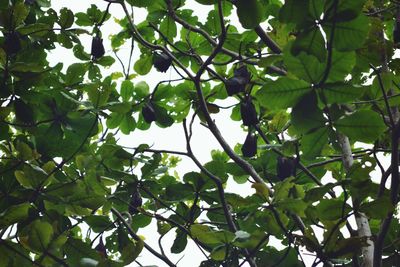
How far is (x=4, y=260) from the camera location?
2.35 m

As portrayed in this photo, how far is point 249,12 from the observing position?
6.25 ft

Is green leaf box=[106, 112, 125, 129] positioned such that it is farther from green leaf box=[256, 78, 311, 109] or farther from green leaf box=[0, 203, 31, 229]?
green leaf box=[256, 78, 311, 109]

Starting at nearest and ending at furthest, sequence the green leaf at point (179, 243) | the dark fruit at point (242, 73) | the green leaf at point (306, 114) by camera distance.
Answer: the green leaf at point (306, 114)
the dark fruit at point (242, 73)
the green leaf at point (179, 243)

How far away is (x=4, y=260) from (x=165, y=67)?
5.41 ft

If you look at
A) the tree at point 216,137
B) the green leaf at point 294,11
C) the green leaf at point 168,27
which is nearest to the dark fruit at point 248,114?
the tree at point 216,137

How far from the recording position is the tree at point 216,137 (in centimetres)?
189

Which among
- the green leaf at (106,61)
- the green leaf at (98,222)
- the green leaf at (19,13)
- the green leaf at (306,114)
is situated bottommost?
the green leaf at (306,114)

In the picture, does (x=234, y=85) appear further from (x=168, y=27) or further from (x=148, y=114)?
(x=168, y=27)

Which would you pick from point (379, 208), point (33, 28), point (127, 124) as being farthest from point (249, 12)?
point (127, 124)

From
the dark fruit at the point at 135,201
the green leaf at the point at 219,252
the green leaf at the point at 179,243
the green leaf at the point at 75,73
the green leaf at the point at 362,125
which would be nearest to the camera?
the green leaf at the point at 362,125

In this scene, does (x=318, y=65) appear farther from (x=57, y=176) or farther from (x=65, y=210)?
(x=57, y=176)

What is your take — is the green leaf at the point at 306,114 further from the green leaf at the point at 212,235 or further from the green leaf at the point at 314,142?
the green leaf at the point at 212,235

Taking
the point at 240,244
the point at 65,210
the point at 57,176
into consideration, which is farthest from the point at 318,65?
the point at 57,176

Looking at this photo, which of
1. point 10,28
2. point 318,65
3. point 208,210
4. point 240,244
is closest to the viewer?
point 318,65
